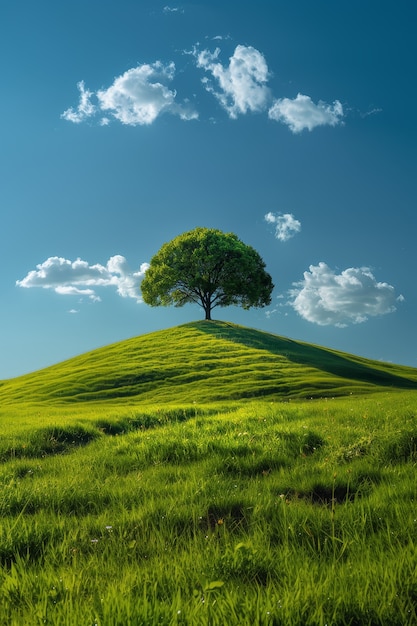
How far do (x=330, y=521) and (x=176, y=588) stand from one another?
7.42 ft

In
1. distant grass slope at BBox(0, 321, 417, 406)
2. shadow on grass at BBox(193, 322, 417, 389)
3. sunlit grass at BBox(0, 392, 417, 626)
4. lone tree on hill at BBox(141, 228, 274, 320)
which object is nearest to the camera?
sunlit grass at BBox(0, 392, 417, 626)

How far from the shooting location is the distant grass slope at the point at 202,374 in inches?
1618

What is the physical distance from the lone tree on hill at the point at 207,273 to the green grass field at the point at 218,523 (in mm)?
58055

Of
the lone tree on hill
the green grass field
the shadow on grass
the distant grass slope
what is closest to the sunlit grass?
the green grass field

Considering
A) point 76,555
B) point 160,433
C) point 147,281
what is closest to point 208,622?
point 76,555

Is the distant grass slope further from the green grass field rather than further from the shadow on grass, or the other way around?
the green grass field

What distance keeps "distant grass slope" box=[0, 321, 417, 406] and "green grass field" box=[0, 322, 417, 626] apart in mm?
26664

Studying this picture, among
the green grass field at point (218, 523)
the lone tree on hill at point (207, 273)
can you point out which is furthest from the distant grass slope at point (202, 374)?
the green grass field at point (218, 523)

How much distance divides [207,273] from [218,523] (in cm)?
6774

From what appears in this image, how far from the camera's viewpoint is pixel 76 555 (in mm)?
5137

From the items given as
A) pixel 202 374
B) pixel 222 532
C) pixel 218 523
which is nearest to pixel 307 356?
pixel 202 374

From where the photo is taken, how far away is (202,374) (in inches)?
1844

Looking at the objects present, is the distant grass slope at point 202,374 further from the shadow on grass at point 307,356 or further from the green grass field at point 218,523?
the green grass field at point 218,523

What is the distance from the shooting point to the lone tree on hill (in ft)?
236
